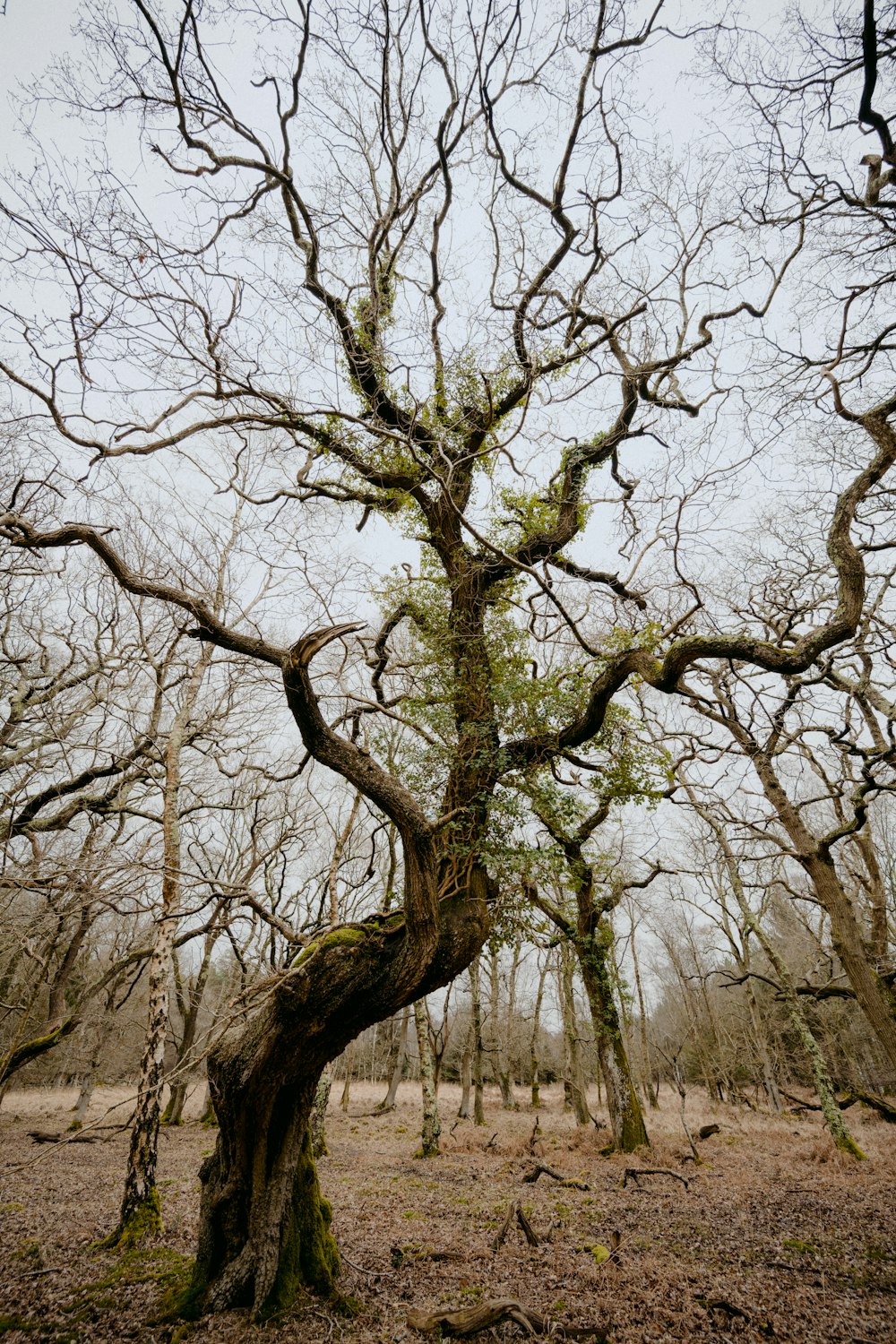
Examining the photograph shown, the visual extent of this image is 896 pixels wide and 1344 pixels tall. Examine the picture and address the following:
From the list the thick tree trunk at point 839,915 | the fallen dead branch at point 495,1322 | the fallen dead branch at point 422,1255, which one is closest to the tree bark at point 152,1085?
the fallen dead branch at point 422,1255

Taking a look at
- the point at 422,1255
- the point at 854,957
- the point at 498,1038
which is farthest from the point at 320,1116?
the point at 498,1038

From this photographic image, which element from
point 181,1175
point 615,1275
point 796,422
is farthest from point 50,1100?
point 796,422

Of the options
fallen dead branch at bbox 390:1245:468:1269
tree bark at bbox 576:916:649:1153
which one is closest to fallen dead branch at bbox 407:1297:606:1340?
fallen dead branch at bbox 390:1245:468:1269

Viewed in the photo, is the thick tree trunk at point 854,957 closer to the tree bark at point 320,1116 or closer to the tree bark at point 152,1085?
the tree bark at point 152,1085

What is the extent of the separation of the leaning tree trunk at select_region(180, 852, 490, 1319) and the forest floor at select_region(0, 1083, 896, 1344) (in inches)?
10.1

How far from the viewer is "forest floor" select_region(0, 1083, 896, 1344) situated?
13.5 ft

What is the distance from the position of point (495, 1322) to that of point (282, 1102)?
6.96 ft

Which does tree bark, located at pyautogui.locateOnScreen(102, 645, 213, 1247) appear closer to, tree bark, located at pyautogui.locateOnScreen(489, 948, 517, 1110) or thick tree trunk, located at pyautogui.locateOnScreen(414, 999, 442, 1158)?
thick tree trunk, located at pyautogui.locateOnScreen(414, 999, 442, 1158)

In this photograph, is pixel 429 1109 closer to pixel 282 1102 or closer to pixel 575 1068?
pixel 575 1068

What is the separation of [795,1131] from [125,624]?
69.5 feet

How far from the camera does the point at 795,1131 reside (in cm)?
1504

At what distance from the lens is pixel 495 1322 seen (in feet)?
12.7

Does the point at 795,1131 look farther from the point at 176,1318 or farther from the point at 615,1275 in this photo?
the point at 176,1318

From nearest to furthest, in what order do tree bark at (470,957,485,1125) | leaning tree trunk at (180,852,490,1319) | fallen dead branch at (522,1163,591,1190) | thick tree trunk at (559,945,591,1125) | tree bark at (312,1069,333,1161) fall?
leaning tree trunk at (180,852,490,1319), fallen dead branch at (522,1163,591,1190), tree bark at (312,1069,333,1161), tree bark at (470,957,485,1125), thick tree trunk at (559,945,591,1125)
